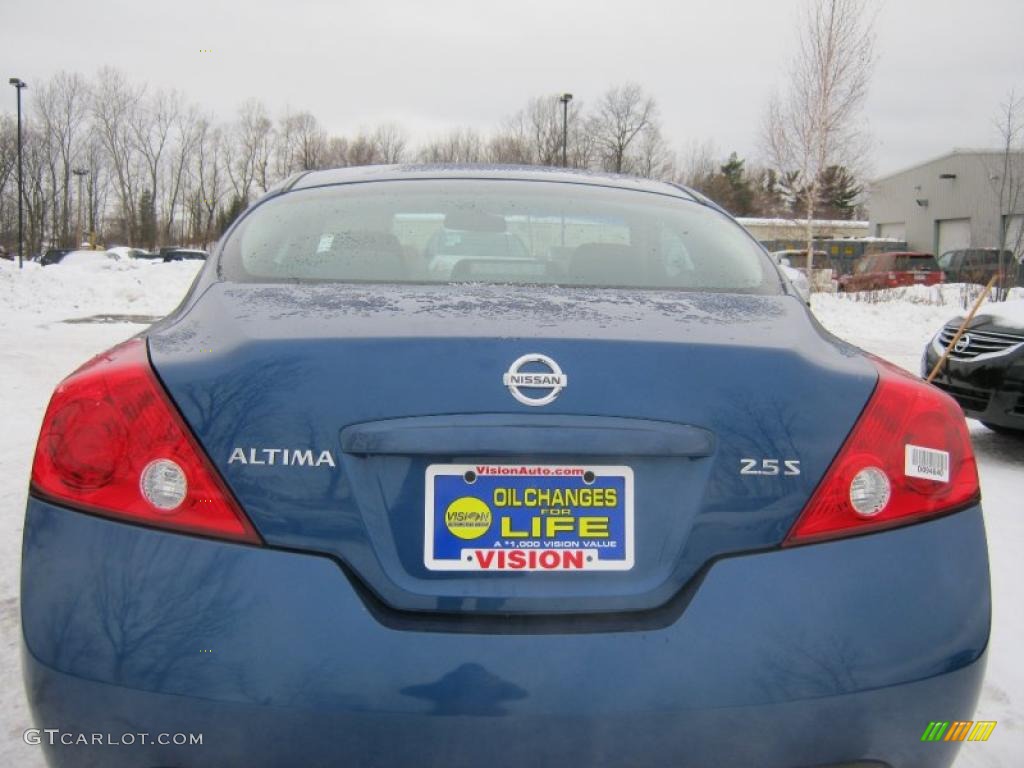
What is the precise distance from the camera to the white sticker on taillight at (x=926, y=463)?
154 centimetres

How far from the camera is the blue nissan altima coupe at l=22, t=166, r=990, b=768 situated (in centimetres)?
135

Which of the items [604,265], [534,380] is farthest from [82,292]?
[534,380]

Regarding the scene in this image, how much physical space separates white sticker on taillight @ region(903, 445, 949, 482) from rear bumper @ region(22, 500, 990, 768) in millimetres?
161

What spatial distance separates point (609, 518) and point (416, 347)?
1.42 ft

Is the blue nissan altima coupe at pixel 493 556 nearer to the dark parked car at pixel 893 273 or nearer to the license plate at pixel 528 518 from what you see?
the license plate at pixel 528 518

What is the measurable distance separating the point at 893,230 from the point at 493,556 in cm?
5469

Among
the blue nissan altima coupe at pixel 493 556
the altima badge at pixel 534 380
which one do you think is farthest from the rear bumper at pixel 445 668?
the altima badge at pixel 534 380

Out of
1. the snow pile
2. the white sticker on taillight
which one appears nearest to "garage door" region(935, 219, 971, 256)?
the snow pile

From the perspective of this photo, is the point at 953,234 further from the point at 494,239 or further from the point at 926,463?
the point at 926,463

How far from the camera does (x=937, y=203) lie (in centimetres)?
4484

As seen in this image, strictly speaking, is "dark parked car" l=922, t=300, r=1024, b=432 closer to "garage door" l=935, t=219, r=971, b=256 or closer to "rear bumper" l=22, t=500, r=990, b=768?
"rear bumper" l=22, t=500, r=990, b=768

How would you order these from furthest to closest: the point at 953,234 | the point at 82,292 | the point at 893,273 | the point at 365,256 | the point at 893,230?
the point at 893,230 → the point at 953,234 → the point at 893,273 → the point at 82,292 → the point at 365,256

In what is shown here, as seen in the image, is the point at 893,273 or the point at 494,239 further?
the point at 893,273

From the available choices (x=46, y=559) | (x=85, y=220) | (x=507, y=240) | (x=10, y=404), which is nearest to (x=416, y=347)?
(x=46, y=559)
